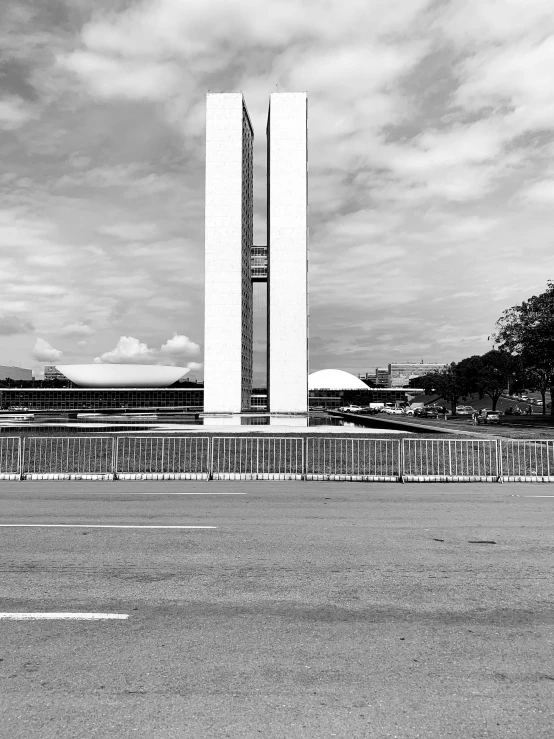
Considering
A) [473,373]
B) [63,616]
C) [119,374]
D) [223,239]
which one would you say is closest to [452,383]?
[473,373]

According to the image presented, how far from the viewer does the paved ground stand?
3.64 m

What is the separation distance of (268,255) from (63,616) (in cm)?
9369

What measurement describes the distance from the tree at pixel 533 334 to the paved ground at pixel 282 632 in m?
42.3

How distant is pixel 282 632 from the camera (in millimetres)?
4922

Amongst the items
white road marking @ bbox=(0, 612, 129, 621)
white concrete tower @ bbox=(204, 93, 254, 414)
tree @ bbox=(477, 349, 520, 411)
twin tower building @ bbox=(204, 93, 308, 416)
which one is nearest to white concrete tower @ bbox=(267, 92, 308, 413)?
twin tower building @ bbox=(204, 93, 308, 416)

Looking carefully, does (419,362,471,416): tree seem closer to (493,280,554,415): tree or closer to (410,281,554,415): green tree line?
(410,281,554,415): green tree line

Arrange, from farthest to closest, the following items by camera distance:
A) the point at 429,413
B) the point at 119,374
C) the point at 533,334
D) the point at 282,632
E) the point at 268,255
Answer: the point at 119,374 < the point at 268,255 < the point at 429,413 < the point at 533,334 < the point at 282,632

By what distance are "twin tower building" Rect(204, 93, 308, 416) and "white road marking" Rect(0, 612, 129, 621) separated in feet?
272

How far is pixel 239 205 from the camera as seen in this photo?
91312 millimetres

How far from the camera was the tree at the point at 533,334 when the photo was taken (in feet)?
157

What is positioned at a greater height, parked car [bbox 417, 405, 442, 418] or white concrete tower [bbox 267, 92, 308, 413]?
white concrete tower [bbox 267, 92, 308, 413]

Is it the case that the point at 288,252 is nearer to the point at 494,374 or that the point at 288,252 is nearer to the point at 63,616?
the point at 494,374

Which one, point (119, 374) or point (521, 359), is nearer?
point (521, 359)

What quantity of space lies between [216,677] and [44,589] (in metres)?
2.78
